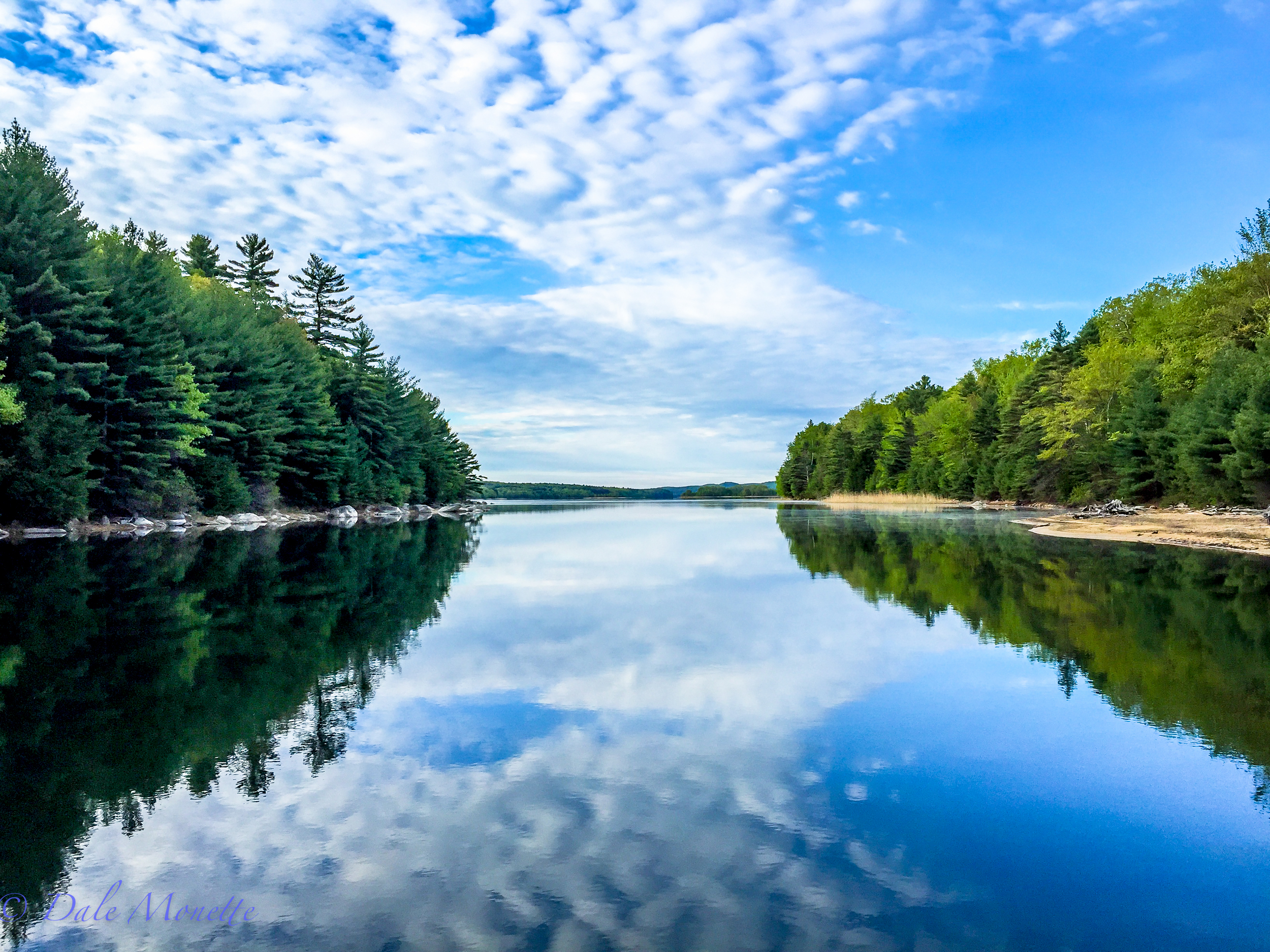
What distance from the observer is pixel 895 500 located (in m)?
97.2

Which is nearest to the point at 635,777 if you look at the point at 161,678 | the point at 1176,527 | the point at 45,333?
the point at 161,678

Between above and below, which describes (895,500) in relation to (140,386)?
below

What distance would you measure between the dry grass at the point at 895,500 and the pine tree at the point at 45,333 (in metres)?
77.3

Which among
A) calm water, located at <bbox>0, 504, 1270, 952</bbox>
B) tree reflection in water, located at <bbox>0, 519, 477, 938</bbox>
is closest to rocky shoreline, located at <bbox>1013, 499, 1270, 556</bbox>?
calm water, located at <bbox>0, 504, 1270, 952</bbox>

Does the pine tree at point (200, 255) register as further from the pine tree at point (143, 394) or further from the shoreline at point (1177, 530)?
the shoreline at point (1177, 530)

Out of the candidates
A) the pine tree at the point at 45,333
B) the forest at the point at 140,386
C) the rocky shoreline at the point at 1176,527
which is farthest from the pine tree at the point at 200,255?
the rocky shoreline at the point at 1176,527

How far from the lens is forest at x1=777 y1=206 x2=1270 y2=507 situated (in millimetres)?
34906

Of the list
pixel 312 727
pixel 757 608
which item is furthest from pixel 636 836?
pixel 757 608

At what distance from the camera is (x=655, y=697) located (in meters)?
7.85

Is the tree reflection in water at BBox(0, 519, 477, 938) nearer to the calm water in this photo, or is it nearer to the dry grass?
the calm water

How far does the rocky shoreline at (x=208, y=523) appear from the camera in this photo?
29.1 m

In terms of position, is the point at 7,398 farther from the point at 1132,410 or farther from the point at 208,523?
the point at 1132,410

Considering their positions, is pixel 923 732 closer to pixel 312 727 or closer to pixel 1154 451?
pixel 312 727

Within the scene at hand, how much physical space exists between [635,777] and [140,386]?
35.6 meters
